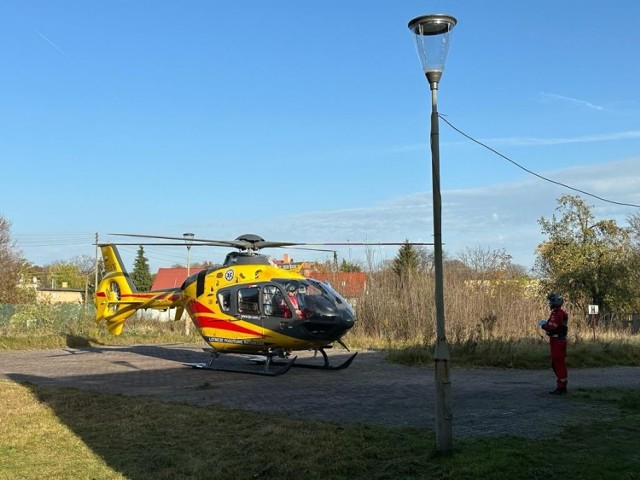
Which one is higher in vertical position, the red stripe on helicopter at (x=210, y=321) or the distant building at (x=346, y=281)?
the distant building at (x=346, y=281)

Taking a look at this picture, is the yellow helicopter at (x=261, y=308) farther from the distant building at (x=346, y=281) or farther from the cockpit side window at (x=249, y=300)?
the distant building at (x=346, y=281)

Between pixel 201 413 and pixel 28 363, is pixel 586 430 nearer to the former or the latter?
pixel 201 413

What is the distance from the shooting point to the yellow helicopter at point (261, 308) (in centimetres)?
1514

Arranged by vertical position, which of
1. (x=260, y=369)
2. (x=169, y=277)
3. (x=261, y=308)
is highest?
(x=169, y=277)

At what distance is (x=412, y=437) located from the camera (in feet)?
25.1

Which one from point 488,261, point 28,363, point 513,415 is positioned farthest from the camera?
point 488,261

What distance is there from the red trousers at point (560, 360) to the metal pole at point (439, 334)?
5.33 meters

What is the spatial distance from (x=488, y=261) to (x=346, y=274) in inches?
290

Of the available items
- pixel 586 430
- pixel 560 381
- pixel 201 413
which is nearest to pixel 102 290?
pixel 201 413

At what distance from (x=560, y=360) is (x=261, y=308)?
7160 millimetres

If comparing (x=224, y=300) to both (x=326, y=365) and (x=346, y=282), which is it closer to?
(x=326, y=365)

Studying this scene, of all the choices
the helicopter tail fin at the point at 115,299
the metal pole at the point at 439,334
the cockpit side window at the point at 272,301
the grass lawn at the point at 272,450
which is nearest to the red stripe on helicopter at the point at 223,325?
the cockpit side window at the point at 272,301

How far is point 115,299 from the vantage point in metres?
20.7

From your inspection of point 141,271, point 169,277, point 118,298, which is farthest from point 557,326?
point 141,271
